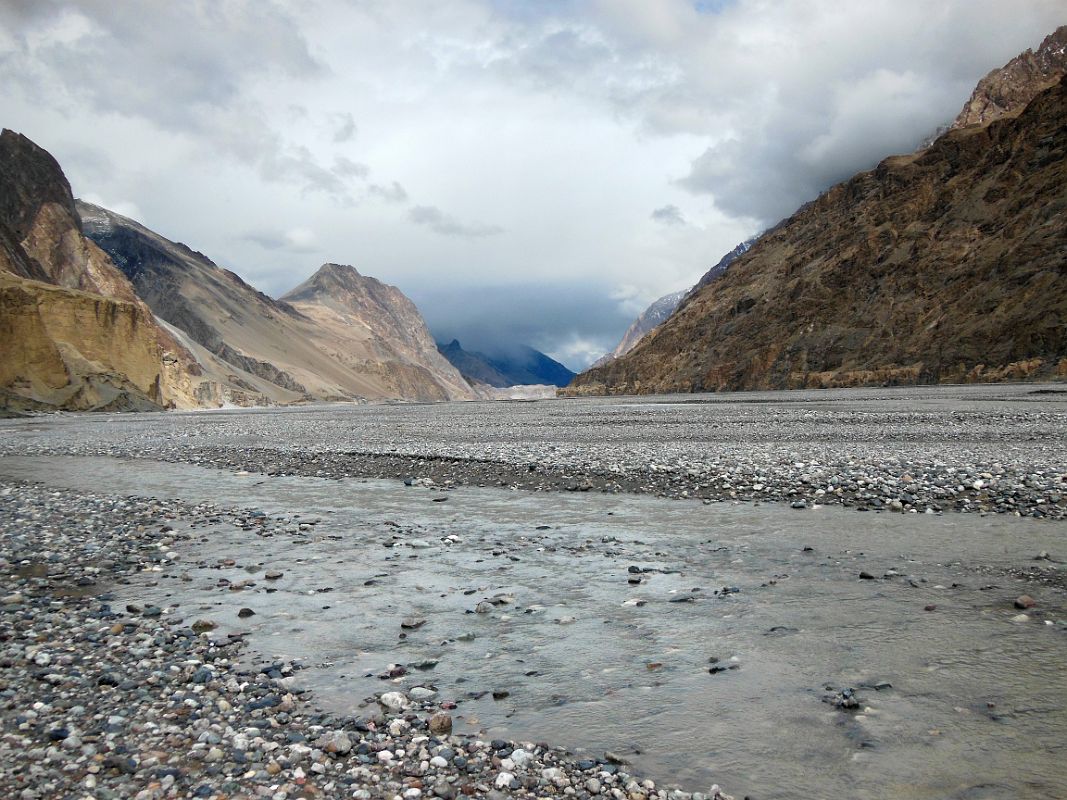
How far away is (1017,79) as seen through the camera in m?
158

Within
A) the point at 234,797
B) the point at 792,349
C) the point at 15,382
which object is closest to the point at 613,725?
the point at 234,797

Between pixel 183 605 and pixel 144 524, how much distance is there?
5687 millimetres

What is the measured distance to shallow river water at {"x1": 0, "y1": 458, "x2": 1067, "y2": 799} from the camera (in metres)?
4.50

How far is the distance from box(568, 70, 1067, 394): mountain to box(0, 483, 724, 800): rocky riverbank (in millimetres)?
88258

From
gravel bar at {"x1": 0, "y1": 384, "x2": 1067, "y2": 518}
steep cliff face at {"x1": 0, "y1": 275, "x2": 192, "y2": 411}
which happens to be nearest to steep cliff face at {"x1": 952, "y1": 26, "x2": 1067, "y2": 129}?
gravel bar at {"x1": 0, "y1": 384, "x2": 1067, "y2": 518}

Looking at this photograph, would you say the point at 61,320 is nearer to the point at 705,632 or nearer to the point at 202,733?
the point at 202,733

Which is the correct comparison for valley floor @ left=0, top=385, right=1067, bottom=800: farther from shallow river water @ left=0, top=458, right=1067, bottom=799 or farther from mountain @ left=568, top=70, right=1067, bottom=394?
mountain @ left=568, top=70, right=1067, bottom=394

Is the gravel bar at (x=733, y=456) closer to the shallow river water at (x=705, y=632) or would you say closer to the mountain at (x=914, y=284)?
the shallow river water at (x=705, y=632)

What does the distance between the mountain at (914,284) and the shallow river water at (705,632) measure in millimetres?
82138

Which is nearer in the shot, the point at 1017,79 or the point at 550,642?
the point at 550,642

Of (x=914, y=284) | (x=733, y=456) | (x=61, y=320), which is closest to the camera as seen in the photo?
(x=733, y=456)

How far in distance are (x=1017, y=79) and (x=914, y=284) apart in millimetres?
95581

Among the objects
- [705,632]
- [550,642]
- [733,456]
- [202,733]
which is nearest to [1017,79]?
[733,456]

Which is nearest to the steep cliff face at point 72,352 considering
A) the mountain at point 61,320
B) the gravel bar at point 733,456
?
the mountain at point 61,320
